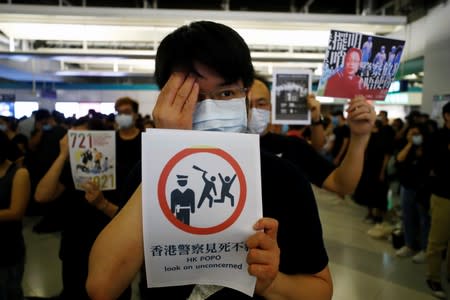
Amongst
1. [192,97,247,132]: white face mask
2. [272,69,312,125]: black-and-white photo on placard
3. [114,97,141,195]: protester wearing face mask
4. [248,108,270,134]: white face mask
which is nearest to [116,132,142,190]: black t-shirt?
[114,97,141,195]: protester wearing face mask

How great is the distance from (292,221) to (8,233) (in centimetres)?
208

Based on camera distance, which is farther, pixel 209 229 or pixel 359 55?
pixel 359 55

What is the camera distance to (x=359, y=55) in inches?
60.0

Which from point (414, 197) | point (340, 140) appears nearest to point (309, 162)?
point (414, 197)

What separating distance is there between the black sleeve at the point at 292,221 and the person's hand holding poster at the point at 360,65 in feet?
2.59

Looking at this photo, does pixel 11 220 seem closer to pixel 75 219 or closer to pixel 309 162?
pixel 75 219

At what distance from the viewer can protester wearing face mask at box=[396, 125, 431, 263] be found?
163 inches

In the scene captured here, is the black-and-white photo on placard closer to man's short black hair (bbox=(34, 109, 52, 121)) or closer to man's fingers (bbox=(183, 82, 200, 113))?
man's fingers (bbox=(183, 82, 200, 113))

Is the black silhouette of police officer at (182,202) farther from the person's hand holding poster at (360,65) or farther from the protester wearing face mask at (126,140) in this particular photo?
the protester wearing face mask at (126,140)

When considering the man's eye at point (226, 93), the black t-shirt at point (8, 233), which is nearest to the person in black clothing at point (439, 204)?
the man's eye at point (226, 93)

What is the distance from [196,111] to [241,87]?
0.14 meters

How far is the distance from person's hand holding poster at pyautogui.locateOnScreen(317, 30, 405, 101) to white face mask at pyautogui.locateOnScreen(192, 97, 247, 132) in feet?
2.53

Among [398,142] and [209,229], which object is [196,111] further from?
[398,142]

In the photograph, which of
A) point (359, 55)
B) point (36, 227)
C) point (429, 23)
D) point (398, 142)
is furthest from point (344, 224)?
point (359, 55)
